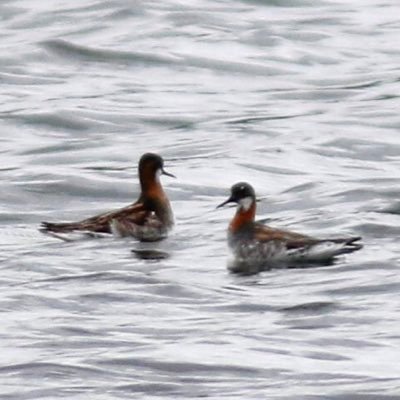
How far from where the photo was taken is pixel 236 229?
53.8 ft

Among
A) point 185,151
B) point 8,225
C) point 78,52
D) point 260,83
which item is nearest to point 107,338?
point 8,225

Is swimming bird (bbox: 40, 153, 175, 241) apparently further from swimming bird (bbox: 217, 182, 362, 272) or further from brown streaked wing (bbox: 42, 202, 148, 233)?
swimming bird (bbox: 217, 182, 362, 272)

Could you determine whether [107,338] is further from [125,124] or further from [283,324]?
[125,124]

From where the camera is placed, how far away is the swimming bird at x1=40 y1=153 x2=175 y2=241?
16.9 metres

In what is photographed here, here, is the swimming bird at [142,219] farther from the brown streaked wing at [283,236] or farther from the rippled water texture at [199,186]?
the brown streaked wing at [283,236]

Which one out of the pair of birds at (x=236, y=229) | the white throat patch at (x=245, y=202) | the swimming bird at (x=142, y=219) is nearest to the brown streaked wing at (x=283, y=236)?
the pair of birds at (x=236, y=229)

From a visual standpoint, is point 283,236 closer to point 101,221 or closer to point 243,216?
point 243,216

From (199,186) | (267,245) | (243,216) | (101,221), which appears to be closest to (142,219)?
(101,221)

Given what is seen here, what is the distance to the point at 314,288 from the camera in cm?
1492

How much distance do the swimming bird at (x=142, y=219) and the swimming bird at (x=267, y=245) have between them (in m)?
1.03

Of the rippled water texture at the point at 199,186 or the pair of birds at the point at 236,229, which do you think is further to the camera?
the pair of birds at the point at 236,229

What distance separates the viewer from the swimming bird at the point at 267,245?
1582cm

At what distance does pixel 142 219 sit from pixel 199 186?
2.66m

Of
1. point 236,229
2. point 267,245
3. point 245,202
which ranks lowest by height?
point 267,245
